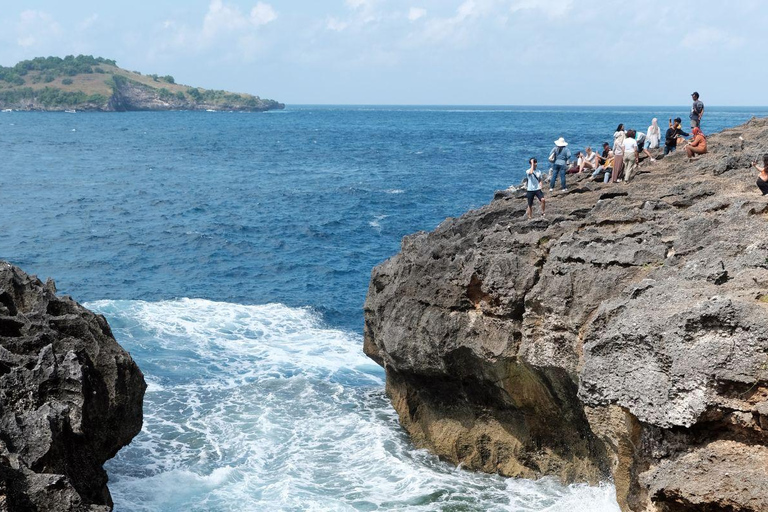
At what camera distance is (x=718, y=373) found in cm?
1063

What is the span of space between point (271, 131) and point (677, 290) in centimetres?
13996

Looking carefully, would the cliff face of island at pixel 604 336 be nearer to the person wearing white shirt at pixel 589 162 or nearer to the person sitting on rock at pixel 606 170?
the person sitting on rock at pixel 606 170

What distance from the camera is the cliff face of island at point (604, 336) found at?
35.0 ft

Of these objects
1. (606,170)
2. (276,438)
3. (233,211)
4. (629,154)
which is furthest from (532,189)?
(233,211)

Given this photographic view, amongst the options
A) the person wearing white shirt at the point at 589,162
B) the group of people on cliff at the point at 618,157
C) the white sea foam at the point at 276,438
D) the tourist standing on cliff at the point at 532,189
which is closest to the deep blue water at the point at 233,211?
the white sea foam at the point at 276,438

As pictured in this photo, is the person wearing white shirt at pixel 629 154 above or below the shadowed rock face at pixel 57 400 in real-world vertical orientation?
above

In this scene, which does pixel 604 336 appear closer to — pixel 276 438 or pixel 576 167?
pixel 276 438

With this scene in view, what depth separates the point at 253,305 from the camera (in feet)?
110

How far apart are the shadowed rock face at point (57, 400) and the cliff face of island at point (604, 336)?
6.98 meters

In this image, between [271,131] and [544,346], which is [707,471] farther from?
[271,131]

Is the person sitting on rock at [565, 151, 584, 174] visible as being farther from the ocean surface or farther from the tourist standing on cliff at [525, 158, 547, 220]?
the ocean surface

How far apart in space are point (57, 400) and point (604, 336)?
9746 millimetres

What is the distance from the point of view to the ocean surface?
1822cm

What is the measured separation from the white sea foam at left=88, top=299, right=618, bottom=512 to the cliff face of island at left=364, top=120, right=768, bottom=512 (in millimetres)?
951
